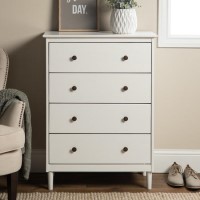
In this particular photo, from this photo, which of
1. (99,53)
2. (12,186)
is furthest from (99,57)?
(12,186)

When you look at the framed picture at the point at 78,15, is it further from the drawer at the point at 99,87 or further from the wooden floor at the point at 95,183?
the wooden floor at the point at 95,183

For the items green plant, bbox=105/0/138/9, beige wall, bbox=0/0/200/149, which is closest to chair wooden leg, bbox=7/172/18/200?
beige wall, bbox=0/0/200/149

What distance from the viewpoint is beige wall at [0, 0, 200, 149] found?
375 cm

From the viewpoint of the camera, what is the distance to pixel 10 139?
9.82 feet

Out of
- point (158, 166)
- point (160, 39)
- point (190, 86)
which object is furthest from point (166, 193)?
point (160, 39)

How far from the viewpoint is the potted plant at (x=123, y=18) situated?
3.46 m

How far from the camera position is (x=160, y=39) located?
3773 millimetres

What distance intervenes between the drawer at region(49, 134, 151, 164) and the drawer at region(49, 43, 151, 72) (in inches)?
16.0

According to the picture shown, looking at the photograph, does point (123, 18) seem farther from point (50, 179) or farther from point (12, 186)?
point (12, 186)

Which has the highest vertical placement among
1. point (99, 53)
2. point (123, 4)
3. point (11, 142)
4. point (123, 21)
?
point (123, 4)

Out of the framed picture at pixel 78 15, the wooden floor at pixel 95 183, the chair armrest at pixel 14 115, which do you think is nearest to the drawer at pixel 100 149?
the wooden floor at pixel 95 183

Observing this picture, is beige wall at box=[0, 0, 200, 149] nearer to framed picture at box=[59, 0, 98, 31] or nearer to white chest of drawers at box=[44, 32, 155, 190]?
framed picture at box=[59, 0, 98, 31]

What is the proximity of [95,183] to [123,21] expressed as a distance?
104cm

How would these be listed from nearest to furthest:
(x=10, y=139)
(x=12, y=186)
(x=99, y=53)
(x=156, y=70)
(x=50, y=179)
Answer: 1. (x=10, y=139)
2. (x=12, y=186)
3. (x=99, y=53)
4. (x=50, y=179)
5. (x=156, y=70)
